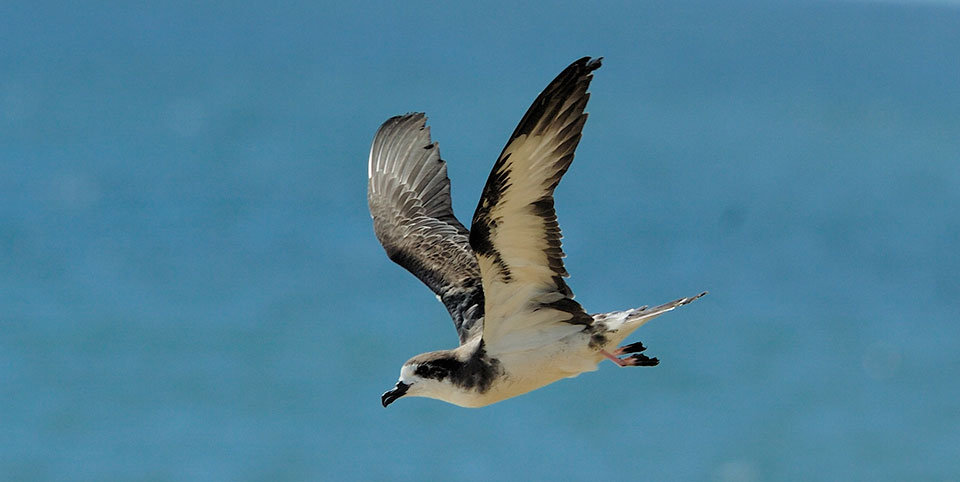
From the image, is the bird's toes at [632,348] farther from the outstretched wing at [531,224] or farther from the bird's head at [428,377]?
the bird's head at [428,377]

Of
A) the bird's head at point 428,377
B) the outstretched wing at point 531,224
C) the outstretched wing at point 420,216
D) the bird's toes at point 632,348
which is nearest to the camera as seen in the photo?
the outstretched wing at point 531,224

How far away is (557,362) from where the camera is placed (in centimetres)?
537

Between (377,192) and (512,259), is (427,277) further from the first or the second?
(512,259)

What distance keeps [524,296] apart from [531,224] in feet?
1.30

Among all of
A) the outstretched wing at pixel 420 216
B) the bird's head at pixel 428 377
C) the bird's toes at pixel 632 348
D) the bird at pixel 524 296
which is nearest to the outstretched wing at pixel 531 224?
the bird at pixel 524 296

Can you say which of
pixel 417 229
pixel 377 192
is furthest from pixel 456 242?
pixel 377 192

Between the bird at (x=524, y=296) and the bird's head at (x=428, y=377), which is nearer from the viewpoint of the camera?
the bird at (x=524, y=296)

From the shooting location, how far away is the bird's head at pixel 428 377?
5.32m

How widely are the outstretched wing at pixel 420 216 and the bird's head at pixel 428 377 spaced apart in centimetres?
79

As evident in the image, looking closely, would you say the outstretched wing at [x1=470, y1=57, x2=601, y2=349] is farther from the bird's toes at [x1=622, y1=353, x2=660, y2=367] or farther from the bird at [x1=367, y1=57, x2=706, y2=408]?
the bird's toes at [x1=622, y1=353, x2=660, y2=367]

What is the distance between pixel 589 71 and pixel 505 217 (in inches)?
27.1

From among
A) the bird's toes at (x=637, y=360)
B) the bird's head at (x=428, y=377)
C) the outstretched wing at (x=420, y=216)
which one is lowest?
the bird's head at (x=428, y=377)

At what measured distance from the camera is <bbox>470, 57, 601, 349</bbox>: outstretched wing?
4.65m

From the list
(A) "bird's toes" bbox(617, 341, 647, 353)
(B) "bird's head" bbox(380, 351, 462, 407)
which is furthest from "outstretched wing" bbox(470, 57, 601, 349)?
(A) "bird's toes" bbox(617, 341, 647, 353)
